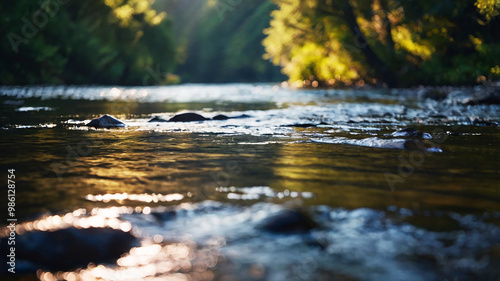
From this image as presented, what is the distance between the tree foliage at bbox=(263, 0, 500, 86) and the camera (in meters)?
25.4

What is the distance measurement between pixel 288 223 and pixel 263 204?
549mm

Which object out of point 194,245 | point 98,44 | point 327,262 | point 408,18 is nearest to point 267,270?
point 327,262

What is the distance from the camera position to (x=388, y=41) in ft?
102

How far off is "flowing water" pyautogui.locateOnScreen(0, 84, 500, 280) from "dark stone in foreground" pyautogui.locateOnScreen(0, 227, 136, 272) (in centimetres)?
2

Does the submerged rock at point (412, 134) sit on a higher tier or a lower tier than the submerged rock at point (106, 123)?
lower

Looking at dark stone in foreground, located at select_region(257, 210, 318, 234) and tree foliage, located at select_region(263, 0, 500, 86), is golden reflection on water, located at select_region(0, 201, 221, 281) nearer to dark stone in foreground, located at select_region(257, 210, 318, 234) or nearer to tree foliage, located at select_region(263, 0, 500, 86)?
dark stone in foreground, located at select_region(257, 210, 318, 234)

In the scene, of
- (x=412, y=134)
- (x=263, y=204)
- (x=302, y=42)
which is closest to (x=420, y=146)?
(x=412, y=134)

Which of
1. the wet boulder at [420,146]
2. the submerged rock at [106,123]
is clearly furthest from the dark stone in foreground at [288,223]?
the submerged rock at [106,123]

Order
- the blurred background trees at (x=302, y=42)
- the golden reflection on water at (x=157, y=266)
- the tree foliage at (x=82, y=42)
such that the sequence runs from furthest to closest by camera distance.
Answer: the tree foliage at (x=82, y=42), the blurred background trees at (x=302, y=42), the golden reflection on water at (x=157, y=266)

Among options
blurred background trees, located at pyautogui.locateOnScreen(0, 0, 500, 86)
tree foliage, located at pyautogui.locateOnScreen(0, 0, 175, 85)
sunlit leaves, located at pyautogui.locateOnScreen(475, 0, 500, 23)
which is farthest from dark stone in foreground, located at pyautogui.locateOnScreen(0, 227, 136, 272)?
tree foliage, located at pyautogui.locateOnScreen(0, 0, 175, 85)

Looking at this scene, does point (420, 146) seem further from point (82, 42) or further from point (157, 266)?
point (82, 42)

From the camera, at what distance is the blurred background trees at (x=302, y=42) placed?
86.1 feet

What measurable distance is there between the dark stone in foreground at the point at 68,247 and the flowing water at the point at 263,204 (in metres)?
0.02

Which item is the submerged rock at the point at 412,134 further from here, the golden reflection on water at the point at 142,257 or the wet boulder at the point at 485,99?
the wet boulder at the point at 485,99
